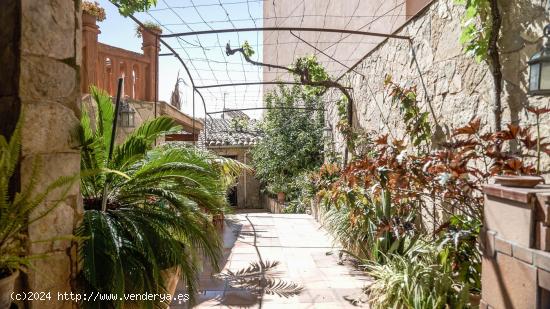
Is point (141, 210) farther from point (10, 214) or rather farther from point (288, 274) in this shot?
point (288, 274)

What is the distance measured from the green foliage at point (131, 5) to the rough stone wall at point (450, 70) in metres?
2.65

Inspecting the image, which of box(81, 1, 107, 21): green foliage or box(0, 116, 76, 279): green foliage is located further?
box(81, 1, 107, 21): green foliage

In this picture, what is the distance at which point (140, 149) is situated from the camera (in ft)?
7.66

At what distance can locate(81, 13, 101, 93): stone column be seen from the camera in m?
4.61

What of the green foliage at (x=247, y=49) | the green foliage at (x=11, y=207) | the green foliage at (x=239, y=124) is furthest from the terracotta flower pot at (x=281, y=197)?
the green foliage at (x=11, y=207)

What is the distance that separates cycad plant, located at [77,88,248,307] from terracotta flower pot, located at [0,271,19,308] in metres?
0.36

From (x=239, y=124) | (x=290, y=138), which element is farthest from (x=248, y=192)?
(x=290, y=138)

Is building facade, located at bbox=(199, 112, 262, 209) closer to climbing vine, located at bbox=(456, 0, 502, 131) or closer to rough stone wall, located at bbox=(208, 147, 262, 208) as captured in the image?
rough stone wall, located at bbox=(208, 147, 262, 208)

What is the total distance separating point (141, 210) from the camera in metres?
2.27

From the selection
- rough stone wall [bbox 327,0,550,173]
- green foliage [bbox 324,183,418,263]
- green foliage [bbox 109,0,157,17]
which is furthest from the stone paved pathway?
green foliage [bbox 109,0,157,17]

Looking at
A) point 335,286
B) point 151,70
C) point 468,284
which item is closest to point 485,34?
point 468,284

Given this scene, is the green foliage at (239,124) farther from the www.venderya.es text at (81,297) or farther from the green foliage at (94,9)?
the www.venderya.es text at (81,297)

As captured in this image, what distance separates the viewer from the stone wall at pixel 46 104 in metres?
1.71

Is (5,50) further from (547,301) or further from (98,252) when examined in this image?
(547,301)
